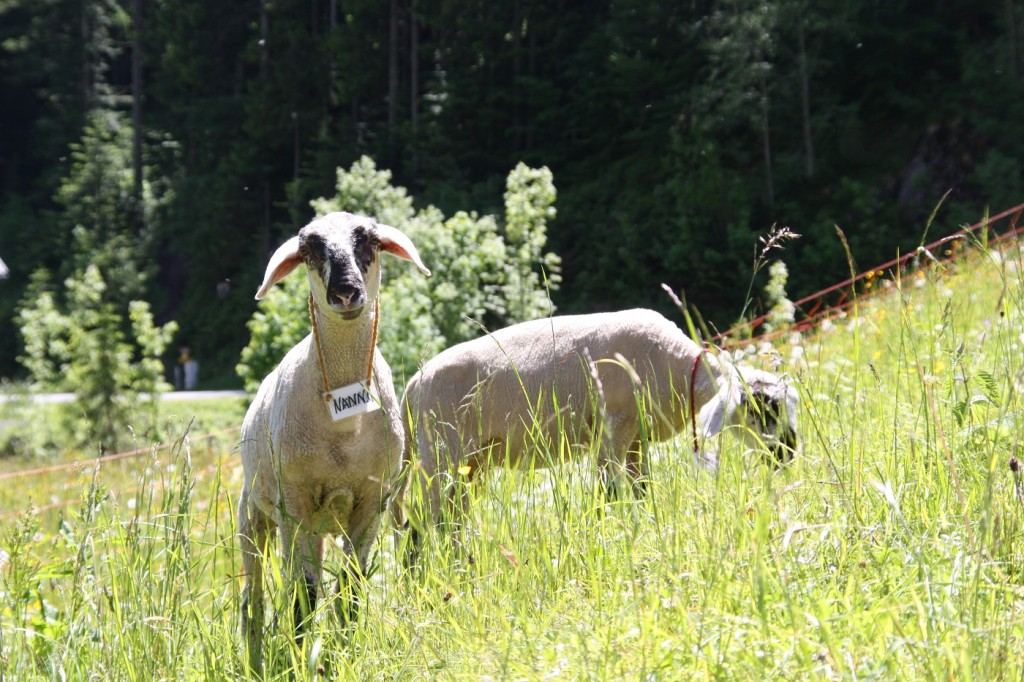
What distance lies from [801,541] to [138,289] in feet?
145

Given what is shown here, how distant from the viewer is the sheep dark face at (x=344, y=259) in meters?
3.76

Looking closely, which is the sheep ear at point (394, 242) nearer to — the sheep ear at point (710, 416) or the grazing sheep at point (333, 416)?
the grazing sheep at point (333, 416)

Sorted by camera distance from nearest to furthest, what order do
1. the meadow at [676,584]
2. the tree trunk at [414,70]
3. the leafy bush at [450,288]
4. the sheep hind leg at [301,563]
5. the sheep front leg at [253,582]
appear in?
the meadow at [676,584] → the sheep front leg at [253,582] → the sheep hind leg at [301,563] → the leafy bush at [450,288] → the tree trunk at [414,70]

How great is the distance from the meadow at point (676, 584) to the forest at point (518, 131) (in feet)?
62.6

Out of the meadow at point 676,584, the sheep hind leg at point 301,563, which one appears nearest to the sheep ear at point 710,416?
the meadow at point 676,584

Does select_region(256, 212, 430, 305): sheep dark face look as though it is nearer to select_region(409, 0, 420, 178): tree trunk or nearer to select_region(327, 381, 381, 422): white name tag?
select_region(327, 381, 381, 422): white name tag

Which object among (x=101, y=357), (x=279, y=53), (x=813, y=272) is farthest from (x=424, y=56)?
(x=101, y=357)

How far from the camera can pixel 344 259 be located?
381 centimetres

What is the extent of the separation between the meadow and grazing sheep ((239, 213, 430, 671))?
0.47 metres

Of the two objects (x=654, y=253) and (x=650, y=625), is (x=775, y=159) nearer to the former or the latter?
(x=654, y=253)

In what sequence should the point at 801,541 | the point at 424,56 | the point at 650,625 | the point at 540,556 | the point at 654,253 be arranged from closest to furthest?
the point at 650,625
the point at 801,541
the point at 540,556
the point at 654,253
the point at 424,56

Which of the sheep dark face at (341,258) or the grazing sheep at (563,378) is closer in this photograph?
the sheep dark face at (341,258)

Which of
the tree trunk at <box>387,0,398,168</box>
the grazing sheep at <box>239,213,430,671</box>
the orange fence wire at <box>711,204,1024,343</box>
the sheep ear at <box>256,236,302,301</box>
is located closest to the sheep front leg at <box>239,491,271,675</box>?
the grazing sheep at <box>239,213,430,671</box>

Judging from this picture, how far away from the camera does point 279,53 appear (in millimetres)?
45094
